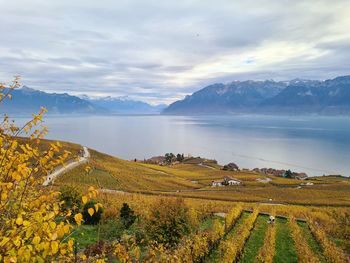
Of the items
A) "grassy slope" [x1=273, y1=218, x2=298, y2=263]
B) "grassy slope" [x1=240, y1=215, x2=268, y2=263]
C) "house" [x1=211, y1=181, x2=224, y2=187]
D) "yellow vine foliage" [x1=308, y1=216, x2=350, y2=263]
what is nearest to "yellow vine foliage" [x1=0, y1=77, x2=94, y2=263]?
"grassy slope" [x1=240, y1=215, x2=268, y2=263]

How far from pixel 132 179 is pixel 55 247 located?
64779 millimetres

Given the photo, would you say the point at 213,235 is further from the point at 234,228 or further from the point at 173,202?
the point at 234,228

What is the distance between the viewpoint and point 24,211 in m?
6.06

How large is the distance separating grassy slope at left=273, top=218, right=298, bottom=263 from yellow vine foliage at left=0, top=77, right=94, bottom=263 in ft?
54.6

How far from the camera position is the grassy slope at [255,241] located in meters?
19.6

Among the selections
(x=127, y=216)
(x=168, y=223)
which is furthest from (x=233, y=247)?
(x=127, y=216)

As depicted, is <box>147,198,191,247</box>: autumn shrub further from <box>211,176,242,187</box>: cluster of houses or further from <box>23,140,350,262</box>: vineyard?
<box>211,176,242,187</box>: cluster of houses

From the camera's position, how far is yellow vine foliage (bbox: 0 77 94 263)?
4383 mm

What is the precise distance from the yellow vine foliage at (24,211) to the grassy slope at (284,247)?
16644 millimetres

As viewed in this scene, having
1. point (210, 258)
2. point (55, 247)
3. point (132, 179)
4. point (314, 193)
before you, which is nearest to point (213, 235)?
point (210, 258)

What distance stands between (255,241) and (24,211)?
1965 centimetres

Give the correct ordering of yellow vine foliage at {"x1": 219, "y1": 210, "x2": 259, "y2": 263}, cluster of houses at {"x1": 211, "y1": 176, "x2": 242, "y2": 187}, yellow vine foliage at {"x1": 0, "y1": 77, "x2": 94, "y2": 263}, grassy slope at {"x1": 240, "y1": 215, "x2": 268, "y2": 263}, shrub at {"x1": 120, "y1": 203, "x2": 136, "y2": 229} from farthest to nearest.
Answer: cluster of houses at {"x1": 211, "y1": 176, "x2": 242, "y2": 187}, shrub at {"x1": 120, "y1": 203, "x2": 136, "y2": 229}, grassy slope at {"x1": 240, "y1": 215, "x2": 268, "y2": 263}, yellow vine foliage at {"x1": 219, "y1": 210, "x2": 259, "y2": 263}, yellow vine foliage at {"x1": 0, "y1": 77, "x2": 94, "y2": 263}

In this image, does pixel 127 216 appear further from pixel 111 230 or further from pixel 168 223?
pixel 168 223

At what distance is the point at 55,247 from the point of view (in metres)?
4.20
